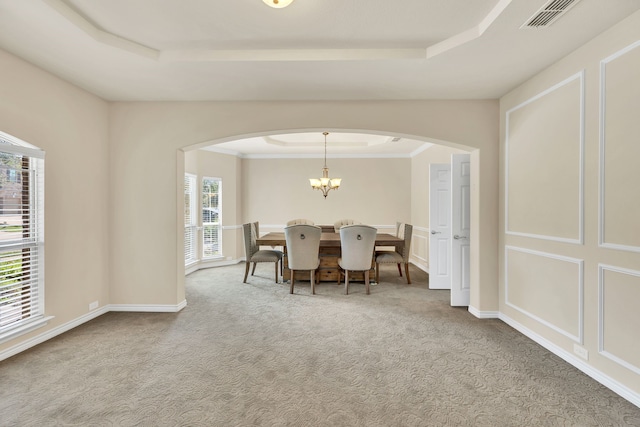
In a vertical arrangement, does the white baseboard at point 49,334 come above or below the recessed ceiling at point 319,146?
below

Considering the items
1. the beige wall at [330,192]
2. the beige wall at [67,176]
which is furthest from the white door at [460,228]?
the beige wall at [67,176]

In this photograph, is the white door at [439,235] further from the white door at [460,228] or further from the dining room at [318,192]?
the dining room at [318,192]

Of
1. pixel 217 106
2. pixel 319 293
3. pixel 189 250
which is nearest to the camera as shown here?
pixel 217 106

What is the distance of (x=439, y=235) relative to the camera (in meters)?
4.71

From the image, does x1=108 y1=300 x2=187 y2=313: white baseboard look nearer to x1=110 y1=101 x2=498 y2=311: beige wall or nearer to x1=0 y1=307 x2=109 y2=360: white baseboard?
x1=110 y1=101 x2=498 y2=311: beige wall

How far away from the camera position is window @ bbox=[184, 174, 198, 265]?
19.3 feet

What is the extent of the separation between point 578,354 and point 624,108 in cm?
185

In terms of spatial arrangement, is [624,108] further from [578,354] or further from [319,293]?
[319,293]

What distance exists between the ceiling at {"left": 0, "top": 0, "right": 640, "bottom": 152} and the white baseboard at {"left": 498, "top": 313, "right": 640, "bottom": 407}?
8.07ft

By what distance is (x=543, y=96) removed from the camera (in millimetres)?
2795

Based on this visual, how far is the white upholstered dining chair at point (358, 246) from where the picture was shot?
4336mm

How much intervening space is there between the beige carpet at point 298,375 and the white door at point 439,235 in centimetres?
111

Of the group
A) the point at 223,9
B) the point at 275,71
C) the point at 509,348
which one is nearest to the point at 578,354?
the point at 509,348

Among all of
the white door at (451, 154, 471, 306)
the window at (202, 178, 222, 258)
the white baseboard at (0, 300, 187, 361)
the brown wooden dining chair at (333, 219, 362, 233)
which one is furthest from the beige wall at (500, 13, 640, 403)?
the window at (202, 178, 222, 258)
